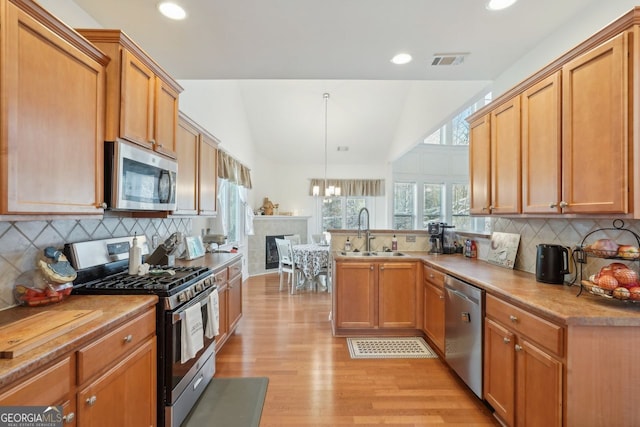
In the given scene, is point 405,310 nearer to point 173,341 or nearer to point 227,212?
point 173,341

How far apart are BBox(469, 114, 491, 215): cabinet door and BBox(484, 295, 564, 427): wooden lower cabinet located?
1.05 meters

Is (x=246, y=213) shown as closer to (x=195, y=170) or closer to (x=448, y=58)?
(x=195, y=170)

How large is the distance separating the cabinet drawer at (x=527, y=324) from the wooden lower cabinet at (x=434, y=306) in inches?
31.0

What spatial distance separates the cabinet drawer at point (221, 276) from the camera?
2.79 meters

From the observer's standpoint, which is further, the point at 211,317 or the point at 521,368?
the point at 211,317

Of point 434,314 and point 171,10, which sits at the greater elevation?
point 171,10

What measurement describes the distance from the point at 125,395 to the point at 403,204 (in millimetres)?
7290

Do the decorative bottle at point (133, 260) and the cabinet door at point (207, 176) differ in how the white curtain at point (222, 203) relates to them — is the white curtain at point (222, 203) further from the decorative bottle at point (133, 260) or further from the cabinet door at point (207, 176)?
the decorative bottle at point (133, 260)

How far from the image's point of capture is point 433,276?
9.78ft

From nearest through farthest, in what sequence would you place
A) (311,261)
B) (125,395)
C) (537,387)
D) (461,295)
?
(125,395), (537,387), (461,295), (311,261)

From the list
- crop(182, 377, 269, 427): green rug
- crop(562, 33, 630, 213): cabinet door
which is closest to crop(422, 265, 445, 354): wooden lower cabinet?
crop(562, 33, 630, 213): cabinet door

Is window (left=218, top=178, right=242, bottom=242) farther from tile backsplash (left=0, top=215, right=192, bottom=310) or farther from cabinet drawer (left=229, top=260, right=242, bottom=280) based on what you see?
tile backsplash (left=0, top=215, right=192, bottom=310)

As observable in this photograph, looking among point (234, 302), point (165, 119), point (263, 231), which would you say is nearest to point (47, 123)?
point (165, 119)

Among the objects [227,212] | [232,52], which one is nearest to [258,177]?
[227,212]
